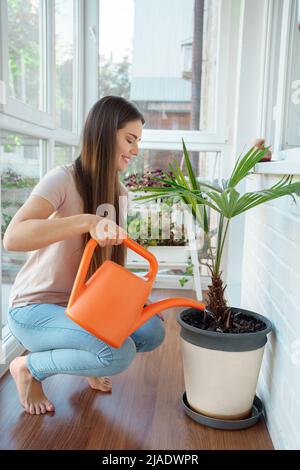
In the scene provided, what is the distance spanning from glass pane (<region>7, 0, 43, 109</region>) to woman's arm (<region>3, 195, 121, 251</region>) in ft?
2.21

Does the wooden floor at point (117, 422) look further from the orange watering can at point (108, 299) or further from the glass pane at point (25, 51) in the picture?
the glass pane at point (25, 51)

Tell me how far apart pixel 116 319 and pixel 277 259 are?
1.75 ft

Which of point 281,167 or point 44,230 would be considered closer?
point 44,230

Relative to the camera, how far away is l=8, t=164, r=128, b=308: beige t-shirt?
1.36 meters

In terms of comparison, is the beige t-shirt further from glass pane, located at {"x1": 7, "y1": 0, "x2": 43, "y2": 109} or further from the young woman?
glass pane, located at {"x1": 7, "y1": 0, "x2": 43, "y2": 109}

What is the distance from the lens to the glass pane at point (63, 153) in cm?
240

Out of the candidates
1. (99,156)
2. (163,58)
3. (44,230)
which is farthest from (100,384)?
(163,58)

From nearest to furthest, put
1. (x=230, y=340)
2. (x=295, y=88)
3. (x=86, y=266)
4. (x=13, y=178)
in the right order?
(x=86, y=266)
(x=230, y=340)
(x=295, y=88)
(x=13, y=178)

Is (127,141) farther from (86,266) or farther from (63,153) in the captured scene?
(63,153)

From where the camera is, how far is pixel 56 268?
1388 mm

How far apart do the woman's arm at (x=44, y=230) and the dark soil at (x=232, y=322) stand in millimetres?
425

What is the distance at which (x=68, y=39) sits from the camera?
8.46 ft

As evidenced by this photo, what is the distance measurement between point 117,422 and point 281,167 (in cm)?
89
